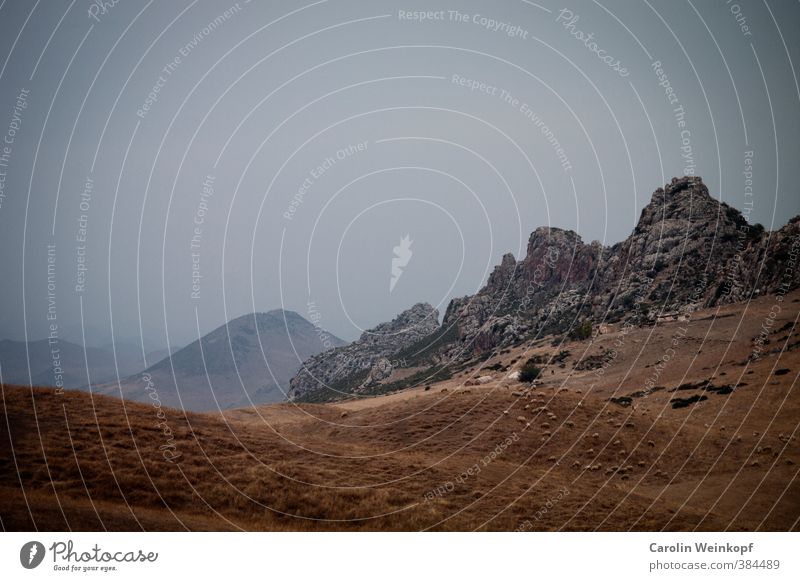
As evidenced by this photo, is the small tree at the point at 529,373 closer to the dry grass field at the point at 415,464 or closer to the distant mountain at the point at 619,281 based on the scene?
the distant mountain at the point at 619,281

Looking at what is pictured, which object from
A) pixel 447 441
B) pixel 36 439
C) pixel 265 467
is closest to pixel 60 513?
pixel 36 439

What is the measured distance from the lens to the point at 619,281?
141 metres

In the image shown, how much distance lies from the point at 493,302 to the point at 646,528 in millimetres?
156244

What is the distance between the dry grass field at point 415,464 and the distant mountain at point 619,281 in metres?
52.0

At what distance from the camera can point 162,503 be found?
29.1 meters
